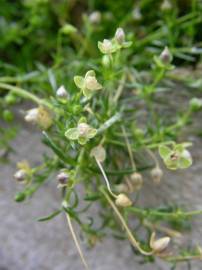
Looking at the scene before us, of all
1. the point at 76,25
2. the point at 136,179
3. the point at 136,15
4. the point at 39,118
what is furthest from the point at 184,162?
the point at 76,25

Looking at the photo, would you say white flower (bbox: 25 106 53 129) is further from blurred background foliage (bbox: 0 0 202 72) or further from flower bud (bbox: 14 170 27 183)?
blurred background foliage (bbox: 0 0 202 72)

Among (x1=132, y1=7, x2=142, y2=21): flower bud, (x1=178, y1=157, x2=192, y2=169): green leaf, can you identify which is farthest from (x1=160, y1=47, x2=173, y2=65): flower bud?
(x1=132, y1=7, x2=142, y2=21): flower bud

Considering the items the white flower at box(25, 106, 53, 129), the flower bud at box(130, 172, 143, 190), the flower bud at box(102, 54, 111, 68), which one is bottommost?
the flower bud at box(130, 172, 143, 190)

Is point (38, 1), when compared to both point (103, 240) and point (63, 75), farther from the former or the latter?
point (103, 240)

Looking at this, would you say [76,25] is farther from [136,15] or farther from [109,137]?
[109,137]

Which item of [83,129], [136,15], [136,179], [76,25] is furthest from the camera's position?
[76,25]

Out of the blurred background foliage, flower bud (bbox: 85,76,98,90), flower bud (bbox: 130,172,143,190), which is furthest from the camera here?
the blurred background foliage

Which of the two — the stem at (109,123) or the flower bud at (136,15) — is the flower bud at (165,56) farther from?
the flower bud at (136,15)
